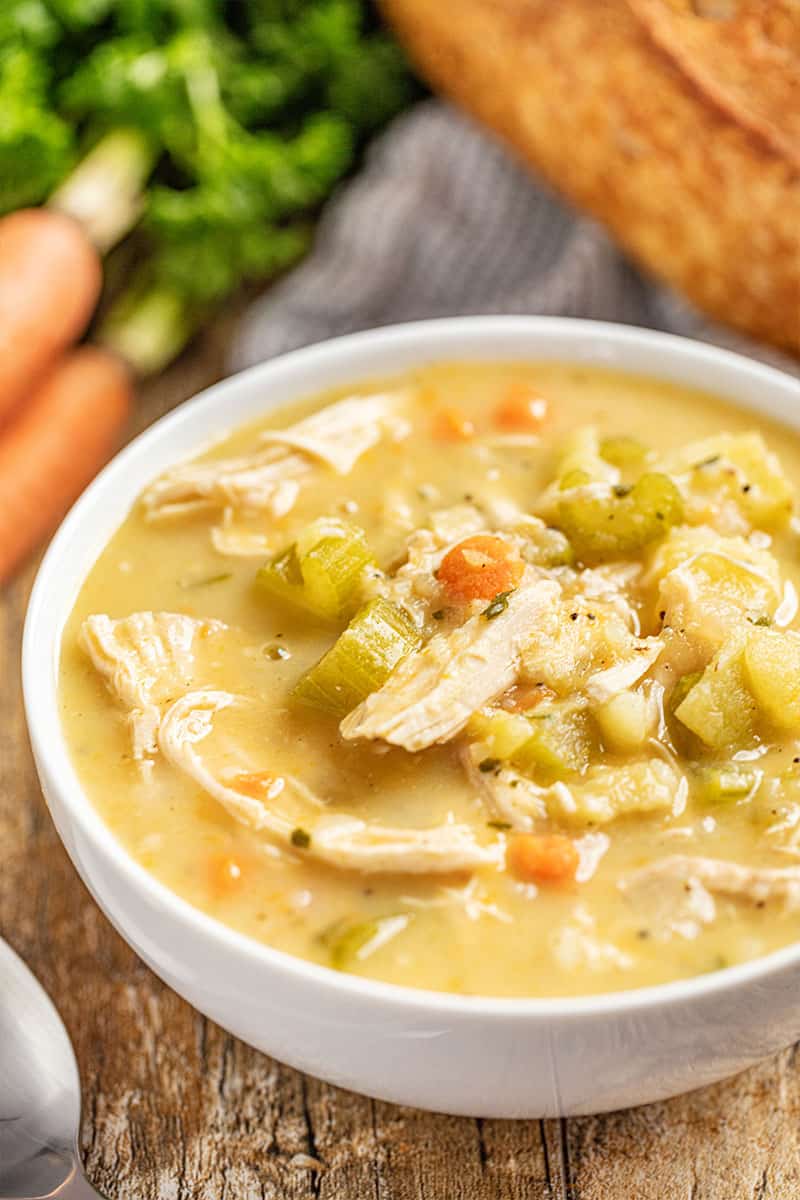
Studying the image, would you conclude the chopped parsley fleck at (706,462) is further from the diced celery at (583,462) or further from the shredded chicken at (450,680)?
the shredded chicken at (450,680)

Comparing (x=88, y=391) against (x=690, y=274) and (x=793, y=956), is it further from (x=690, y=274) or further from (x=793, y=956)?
(x=793, y=956)

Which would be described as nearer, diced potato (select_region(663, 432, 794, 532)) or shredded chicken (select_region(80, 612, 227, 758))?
shredded chicken (select_region(80, 612, 227, 758))

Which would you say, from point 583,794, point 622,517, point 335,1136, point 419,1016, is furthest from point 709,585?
point 335,1136

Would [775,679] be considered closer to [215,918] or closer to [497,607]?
[497,607]

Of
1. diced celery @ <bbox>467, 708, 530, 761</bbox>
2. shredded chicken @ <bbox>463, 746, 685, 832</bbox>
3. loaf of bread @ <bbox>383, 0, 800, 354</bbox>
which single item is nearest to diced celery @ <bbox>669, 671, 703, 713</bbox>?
shredded chicken @ <bbox>463, 746, 685, 832</bbox>

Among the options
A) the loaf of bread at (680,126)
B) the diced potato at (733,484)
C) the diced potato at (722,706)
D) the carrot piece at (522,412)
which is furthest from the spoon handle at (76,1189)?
the loaf of bread at (680,126)

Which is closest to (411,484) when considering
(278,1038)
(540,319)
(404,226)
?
(540,319)

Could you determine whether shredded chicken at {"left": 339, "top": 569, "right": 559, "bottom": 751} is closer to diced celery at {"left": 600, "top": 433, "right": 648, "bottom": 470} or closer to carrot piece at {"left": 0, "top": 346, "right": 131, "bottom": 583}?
diced celery at {"left": 600, "top": 433, "right": 648, "bottom": 470}
